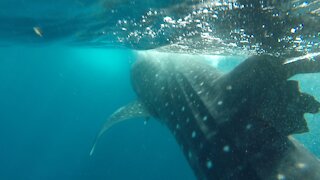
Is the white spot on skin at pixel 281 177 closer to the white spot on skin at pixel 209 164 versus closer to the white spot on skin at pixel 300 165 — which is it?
the white spot on skin at pixel 300 165

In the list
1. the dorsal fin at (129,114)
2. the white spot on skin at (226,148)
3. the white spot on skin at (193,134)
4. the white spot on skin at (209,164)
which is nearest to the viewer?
the white spot on skin at (226,148)

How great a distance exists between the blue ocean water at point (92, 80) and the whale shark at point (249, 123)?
1897 millimetres

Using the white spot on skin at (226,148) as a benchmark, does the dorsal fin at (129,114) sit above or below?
below

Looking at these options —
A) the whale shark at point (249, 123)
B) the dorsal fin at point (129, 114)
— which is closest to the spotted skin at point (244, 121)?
the whale shark at point (249, 123)

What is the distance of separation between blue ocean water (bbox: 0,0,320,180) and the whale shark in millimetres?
1897

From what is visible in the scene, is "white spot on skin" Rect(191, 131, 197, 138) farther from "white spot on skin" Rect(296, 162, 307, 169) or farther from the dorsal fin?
the dorsal fin

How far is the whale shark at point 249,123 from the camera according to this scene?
423 cm

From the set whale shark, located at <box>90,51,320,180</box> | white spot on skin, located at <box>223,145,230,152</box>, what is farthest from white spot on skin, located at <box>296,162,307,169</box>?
white spot on skin, located at <box>223,145,230,152</box>

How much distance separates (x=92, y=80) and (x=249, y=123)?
8067cm

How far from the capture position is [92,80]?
82.6 metres

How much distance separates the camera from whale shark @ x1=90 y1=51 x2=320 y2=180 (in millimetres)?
4227

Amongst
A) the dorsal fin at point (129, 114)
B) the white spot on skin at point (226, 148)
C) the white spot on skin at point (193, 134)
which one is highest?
the white spot on skin at point (226, 148)

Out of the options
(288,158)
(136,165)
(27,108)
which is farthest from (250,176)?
(27,108)

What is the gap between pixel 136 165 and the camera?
32.2 m
